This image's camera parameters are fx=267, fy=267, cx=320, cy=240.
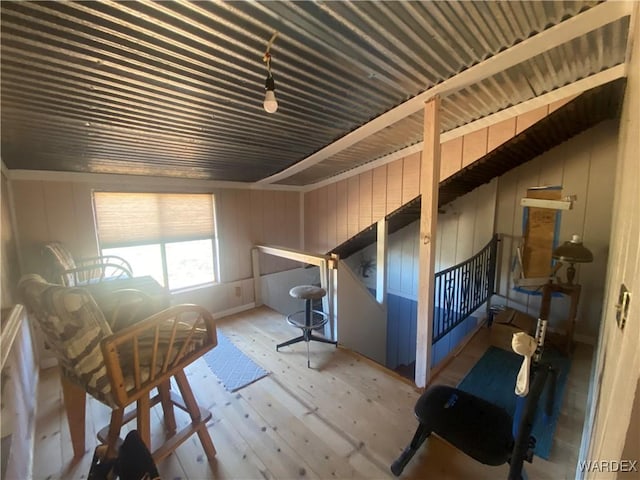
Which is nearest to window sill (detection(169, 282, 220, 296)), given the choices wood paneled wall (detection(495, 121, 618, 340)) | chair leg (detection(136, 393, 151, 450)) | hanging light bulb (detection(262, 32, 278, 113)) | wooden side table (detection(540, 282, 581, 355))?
chair leg (detection(136, 393, 151, 450))

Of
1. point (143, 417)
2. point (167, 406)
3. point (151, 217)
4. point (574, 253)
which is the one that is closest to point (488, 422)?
point (143, 417)

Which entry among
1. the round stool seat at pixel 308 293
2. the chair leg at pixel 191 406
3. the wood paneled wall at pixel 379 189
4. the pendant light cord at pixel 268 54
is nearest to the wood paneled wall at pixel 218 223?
the wood paneled wall at pixel 379 189

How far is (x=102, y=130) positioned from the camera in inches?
73.1

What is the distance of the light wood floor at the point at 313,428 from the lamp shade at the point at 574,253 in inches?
40.5

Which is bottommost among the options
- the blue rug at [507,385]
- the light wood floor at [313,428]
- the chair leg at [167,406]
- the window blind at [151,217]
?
the blue rug at [507,385]

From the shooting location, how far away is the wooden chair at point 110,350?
3.29 feet

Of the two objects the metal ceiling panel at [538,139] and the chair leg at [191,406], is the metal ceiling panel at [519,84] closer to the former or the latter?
the metal ceiling panel at [538,139]

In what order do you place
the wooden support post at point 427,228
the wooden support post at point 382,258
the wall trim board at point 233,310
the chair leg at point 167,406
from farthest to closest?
the wall trim board at point 233,310 < the wooden support post at point 382,258 < the wooden support post at point 427,228 < the chair leg at point 167,406

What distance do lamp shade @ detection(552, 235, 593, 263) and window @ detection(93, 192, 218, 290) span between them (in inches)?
152

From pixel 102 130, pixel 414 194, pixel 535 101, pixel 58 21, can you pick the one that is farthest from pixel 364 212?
pixel 58 21

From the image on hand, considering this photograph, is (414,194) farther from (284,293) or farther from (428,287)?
(284,293)

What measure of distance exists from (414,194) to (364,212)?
0.72 m

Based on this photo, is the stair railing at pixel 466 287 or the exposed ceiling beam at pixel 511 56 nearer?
the exposed ceiling beam at pixel 511 56

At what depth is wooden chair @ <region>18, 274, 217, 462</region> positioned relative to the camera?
1003 millimetres
